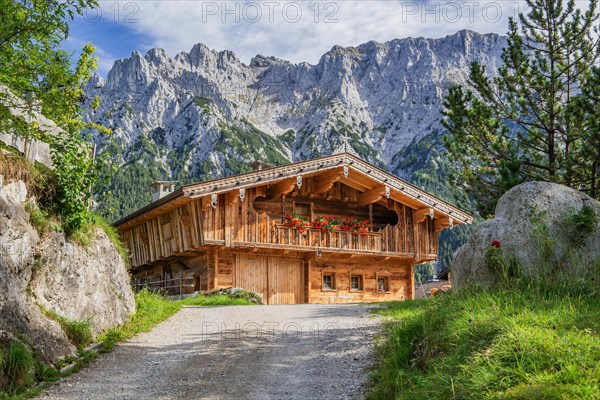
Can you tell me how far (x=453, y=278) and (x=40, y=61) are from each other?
8.37 metres

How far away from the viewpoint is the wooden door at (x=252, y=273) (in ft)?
80.9

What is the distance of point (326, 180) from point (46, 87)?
15969 mm

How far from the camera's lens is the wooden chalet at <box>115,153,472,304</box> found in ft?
78.2

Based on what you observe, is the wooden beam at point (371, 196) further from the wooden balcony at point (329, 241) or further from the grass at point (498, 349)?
the grass at point (498, 349)

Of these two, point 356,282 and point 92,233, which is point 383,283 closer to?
point 356,282

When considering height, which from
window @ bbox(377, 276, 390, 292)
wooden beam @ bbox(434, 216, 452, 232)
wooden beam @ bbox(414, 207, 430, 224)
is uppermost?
wooden beam @ bbox(414, 207, 430, 224)

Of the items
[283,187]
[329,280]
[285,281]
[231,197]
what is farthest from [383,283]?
[231,197]

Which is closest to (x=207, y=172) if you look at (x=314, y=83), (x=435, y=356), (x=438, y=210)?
(x=314, y=83)

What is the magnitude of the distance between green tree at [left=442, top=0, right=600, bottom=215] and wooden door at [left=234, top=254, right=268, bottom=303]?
981 centimetres

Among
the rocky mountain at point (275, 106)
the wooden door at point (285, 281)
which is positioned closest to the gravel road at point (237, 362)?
the wooden door at point (285, 281)

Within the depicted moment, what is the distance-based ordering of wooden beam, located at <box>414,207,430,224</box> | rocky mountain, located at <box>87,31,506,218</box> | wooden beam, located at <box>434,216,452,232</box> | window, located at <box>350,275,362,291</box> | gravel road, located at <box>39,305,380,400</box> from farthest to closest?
rocky mountain, located at <box>87,31,506,218</box>, wooden beam, located at <box>434,216,452,232</box>, wooden beam, located at <box>414,207,430,224</box>, window, located at <box>350,275,362,291</box>, gravel road, located at <box>39,305,380,400</box>

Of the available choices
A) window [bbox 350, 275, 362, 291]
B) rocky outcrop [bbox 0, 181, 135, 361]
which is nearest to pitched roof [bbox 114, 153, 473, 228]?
window [bbox 350, 275, 362, 291]

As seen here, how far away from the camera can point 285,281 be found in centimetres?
2556

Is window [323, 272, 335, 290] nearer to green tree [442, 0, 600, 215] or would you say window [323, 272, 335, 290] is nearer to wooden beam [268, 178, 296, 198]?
wooden beam [268, 178, 296, 198]
